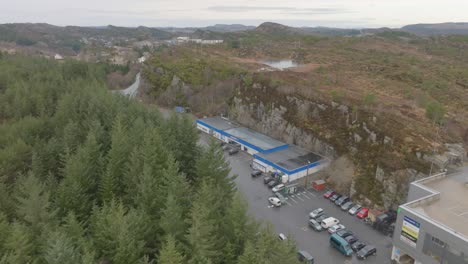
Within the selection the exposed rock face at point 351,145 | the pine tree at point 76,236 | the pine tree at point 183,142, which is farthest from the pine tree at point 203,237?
the exposed rock face at point 351,145

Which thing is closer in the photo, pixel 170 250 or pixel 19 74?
pixel 170 250

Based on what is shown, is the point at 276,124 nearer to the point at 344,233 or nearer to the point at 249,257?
the point at 344,233

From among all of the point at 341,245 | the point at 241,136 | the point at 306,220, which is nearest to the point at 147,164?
the point at 306,220

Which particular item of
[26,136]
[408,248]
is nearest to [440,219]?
[408,248]

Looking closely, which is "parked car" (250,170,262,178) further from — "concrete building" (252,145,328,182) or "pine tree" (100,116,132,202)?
"pine tree" (100,116,132,202)

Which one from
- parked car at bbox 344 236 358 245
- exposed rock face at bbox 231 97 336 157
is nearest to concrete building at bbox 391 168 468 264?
→ parked car at bbox 344 236 358 245

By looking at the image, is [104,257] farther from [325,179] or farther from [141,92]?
[141,92]
